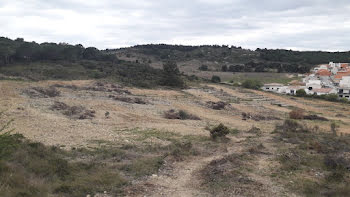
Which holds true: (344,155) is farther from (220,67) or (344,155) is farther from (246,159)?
(220,67)

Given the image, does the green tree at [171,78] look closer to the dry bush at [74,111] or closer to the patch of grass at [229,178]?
the dry bush at [74,111]

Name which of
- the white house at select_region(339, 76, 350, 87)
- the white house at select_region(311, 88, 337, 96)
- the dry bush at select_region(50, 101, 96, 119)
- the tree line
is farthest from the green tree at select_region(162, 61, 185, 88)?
the white house at select_region(339, 76, 350, 87)

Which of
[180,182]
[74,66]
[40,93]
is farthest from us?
[74,66]

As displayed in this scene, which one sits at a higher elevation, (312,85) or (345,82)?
(345,82)

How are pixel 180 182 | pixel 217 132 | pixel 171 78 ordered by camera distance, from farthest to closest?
pixel 171 78
pixel 217 132
pixel 180 182

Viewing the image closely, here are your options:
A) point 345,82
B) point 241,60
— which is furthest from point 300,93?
point 241,60

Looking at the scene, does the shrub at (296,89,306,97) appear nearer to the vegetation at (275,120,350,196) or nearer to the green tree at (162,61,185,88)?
the green tree at (162,61,185,88)

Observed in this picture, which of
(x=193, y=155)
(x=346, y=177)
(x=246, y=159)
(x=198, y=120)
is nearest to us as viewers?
(x=346, y=177)

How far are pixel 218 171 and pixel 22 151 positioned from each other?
227 inches

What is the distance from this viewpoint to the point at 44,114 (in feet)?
59.5

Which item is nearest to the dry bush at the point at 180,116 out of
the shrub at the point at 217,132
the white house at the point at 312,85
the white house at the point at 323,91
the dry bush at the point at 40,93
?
the shrub at the point at 217,132

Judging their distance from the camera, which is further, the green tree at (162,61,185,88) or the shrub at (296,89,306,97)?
the shrub at (296,89,306,97)

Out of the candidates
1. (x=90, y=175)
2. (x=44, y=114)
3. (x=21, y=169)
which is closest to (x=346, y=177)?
(x=90, y=175)

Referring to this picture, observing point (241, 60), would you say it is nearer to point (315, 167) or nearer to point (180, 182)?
point (315, 167)
